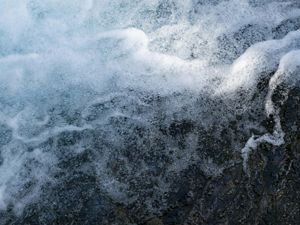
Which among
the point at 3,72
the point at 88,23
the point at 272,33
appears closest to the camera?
the point at 272,33

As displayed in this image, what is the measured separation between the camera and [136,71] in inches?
188

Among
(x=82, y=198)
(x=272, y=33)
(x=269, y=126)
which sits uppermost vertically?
(x=272, y=33)

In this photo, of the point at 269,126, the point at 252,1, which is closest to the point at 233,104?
the point at 269,126

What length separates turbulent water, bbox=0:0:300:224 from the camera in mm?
3830

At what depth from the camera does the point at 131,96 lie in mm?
4504

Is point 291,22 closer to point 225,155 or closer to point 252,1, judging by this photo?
point 252,1

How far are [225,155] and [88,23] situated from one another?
9.43ft

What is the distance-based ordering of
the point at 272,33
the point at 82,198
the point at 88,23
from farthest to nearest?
1. the point at 88,23
2. the point at 272,33
3. the point at 82,198

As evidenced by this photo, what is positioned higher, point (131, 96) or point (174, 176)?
point (131, 96)

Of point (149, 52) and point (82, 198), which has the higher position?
point (149, 52)

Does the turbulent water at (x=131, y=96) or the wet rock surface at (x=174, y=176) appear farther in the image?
the turbulent water at (x=131, y=96)

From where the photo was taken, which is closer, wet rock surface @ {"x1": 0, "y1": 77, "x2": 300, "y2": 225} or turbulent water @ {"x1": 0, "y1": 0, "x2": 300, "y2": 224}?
wet rock surface @ {"x1": 0, "y1": 77, "x2": 300, "y2": 225}

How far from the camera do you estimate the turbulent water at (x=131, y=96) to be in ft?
12.6

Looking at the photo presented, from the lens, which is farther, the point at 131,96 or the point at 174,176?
the point at 131,96
